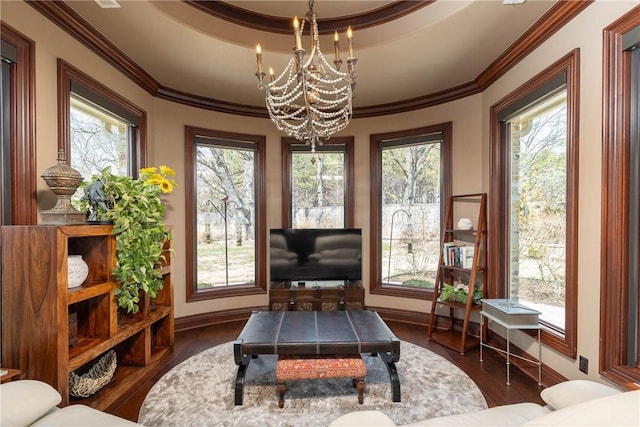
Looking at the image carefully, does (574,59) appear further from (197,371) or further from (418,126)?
(197,371)

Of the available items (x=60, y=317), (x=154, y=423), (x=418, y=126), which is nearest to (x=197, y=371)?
(x=154, y=423)

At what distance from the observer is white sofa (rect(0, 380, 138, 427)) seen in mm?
1170

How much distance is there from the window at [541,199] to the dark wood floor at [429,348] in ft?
1.44

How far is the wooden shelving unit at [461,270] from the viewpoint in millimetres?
2967

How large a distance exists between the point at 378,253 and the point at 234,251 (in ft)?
6.63

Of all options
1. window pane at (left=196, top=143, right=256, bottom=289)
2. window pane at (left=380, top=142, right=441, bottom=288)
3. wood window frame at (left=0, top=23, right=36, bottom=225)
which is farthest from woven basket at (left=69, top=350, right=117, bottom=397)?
window pane at (left=380, top=142, right=441, bottom=288)

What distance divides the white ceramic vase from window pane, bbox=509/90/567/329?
355cm

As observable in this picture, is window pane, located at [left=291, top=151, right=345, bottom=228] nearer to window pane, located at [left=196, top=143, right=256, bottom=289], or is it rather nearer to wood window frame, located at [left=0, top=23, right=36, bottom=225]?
window pane, located at [left=196, top=143, right=256, bottom=289]

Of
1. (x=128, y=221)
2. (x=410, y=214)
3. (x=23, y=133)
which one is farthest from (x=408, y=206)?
(x=23, y=133)

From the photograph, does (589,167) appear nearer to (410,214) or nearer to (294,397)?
(410,214)

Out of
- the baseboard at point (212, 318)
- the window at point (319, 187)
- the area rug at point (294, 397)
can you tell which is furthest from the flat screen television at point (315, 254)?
the area rug at point (294, 397)

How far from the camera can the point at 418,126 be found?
3.79 metres

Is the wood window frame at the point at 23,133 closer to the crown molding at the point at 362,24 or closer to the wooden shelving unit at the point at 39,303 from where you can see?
the wooden shelving unit at the point at 39,303

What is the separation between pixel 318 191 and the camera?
165 inches
